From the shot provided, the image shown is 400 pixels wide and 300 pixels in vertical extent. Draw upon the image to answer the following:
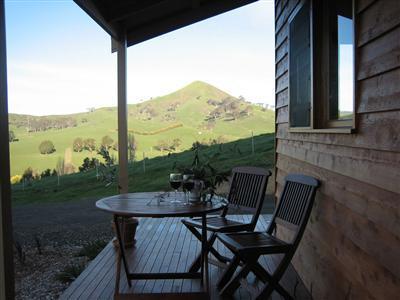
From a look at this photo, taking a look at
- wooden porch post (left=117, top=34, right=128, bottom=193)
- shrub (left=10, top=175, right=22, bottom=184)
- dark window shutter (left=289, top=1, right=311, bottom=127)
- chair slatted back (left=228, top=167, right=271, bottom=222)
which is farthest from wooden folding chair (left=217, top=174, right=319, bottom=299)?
shrub (left=10, top=175, right=22, bottom=184)

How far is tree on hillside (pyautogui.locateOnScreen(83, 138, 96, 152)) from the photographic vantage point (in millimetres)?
9000

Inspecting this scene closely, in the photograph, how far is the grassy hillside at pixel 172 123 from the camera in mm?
9500

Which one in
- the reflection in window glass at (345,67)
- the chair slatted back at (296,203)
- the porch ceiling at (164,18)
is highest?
the porch ceiling at (164,18)

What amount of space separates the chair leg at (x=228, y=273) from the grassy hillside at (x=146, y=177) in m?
5.56

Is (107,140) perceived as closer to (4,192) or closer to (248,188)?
(248,188)

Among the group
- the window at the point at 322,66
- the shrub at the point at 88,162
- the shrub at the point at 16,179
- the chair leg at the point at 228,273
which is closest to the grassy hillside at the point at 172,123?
the shrub at the point at 88,162

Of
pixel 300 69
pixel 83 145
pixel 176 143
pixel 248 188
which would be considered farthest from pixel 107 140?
pixel 300 69

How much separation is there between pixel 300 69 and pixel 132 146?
6995mm

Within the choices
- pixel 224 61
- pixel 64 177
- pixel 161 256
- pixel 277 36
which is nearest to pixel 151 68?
pixel 224 61

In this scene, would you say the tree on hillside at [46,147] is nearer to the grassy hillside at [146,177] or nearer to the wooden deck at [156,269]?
the grassy hillside at [146,177]

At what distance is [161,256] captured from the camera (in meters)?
3.84

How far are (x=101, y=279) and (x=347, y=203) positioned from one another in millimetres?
2052

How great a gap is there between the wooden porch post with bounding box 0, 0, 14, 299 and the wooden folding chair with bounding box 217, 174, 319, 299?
4.10 feet

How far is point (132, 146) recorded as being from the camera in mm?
9922
